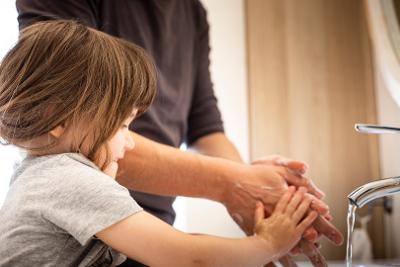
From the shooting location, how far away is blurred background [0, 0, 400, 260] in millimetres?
1560

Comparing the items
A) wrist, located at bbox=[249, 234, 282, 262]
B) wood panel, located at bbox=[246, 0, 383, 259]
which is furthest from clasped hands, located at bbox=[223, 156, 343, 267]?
wood panel, located at bbox=[246, 0, 383, 259]

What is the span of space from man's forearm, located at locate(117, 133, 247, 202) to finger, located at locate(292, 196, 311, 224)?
0.12 m

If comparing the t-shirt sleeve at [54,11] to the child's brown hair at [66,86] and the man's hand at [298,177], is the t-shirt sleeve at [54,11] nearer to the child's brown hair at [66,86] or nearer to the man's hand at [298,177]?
the child's brown hair at [66,86]

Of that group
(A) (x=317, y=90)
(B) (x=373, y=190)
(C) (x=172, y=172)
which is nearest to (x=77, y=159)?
(C) (x=172, y=172)

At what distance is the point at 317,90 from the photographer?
6.08ft

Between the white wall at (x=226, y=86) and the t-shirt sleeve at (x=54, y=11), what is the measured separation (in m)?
1.23

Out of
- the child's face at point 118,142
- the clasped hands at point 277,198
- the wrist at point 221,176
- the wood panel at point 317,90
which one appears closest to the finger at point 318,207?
the clasped hands at point 277,198

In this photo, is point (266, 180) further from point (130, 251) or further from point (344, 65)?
point (344, 65)

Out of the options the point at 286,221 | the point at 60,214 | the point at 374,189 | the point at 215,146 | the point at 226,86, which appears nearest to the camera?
the point at 60,214

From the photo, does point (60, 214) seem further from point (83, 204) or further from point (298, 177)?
point (298, 177)

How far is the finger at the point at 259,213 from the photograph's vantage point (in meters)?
0.85

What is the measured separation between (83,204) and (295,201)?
45 centimetres

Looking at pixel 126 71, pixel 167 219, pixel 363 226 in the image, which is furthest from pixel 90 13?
pixel 363 226

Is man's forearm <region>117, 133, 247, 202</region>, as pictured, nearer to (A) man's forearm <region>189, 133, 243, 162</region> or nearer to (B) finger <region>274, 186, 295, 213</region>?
(B) finger <region>274, 186, 295, 213</region>
